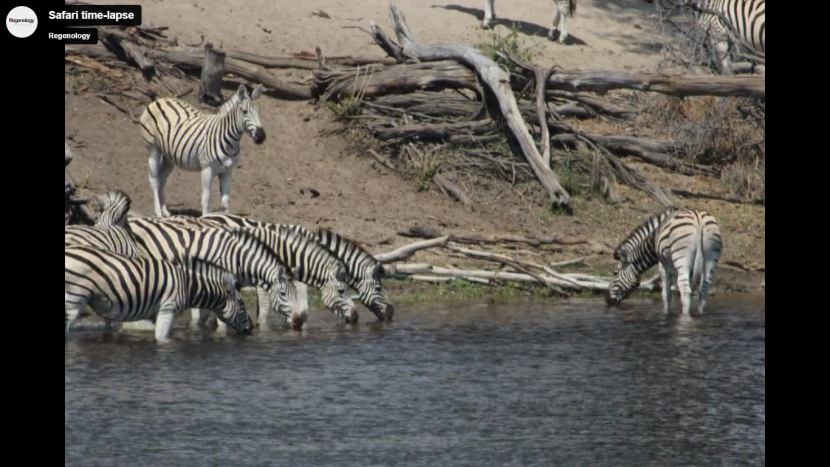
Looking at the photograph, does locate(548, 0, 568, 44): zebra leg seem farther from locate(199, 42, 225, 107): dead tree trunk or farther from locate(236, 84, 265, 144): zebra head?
locate(236, 84, 265, 144): zebra head

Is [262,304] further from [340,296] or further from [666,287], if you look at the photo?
[666,287]

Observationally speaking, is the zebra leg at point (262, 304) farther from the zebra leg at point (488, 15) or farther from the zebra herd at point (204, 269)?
the zebra leg at point (488, 15)

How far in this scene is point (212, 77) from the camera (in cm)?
1939

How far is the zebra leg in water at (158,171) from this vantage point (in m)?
16.3

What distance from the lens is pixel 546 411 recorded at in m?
10.8

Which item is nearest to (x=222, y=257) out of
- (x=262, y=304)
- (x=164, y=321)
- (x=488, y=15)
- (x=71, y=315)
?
(x=262, y=304)

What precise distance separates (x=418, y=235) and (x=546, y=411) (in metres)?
5.96

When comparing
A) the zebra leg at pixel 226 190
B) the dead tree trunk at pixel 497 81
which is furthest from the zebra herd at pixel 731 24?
the zebra leg at pixel 226 190

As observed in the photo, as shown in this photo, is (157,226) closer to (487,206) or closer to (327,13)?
(487,206)

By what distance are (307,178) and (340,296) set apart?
4445mm

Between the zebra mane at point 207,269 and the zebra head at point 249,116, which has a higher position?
the zebra head at point 249,116

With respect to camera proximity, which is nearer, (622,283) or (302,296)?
(302,296)
